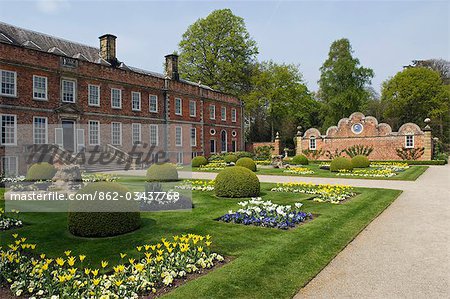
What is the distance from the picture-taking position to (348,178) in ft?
64.5

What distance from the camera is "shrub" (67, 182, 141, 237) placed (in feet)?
22.6

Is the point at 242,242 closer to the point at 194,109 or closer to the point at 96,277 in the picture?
the point at 96,277

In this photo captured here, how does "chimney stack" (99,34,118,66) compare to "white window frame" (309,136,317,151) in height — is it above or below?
above

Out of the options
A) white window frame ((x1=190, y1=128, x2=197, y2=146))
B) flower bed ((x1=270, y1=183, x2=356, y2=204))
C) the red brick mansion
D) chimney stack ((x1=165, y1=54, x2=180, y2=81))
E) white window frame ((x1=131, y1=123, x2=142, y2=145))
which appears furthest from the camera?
chimney stack ((x1=165, y1=54, x2=180, y2=81))

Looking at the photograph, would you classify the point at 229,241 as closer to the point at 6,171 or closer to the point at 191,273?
the point at 191,273

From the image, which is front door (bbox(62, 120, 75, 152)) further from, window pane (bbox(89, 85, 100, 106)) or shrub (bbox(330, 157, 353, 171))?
shrub (bbox(330, 157, 353, 171))

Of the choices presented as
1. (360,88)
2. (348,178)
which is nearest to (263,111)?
(360,88)

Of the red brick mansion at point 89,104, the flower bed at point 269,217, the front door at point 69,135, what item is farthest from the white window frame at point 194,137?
the flower bed at point 269,217

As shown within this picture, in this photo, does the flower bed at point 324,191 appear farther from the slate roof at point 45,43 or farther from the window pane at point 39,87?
the slate roof at point 45,43

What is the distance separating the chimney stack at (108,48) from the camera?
106 ft

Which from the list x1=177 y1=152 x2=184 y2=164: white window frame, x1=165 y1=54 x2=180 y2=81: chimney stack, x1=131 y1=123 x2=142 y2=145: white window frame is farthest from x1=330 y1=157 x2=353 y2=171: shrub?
x1=165 y1=54 x2=180 y2=81: chimney stack

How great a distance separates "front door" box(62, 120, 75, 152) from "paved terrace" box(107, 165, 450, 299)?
23069 millimetres

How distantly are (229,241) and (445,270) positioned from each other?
371 centimetres

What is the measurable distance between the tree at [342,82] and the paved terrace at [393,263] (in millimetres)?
40998
